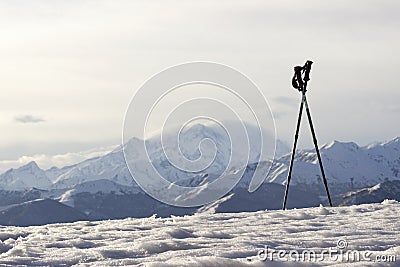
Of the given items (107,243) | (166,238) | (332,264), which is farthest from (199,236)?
(332,264)

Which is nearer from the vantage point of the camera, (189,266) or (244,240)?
(189,266)

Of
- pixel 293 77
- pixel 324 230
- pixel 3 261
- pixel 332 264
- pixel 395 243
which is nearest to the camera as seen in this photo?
pixel 332 264

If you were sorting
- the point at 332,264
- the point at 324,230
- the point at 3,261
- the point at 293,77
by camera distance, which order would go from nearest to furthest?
the point at 332,264 → the point at 3,261 → the point at 324,230 → the point at 293,77

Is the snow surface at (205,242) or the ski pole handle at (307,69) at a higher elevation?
the ski pole handle at (307,69)

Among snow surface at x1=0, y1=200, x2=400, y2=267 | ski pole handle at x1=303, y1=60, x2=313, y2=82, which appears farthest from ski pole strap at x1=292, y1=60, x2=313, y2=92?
snow surface at x1=0, y1=200, x2=400, y2=267

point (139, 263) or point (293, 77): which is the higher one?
point (293, 77)

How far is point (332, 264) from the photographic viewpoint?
773 centimetres

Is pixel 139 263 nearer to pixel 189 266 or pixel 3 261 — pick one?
pixel 189 266

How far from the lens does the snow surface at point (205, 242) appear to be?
8.43 meters

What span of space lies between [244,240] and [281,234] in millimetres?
1155

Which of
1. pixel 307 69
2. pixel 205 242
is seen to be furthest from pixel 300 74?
pixel 205 242

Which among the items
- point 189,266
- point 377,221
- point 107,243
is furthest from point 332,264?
point 377,221

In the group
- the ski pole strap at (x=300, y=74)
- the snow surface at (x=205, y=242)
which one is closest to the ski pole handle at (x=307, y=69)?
the ski pole strap at (x=300, y=74)

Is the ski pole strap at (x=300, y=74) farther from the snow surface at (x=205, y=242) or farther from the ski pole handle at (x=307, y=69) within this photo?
the snow surface at (x=205, y=242)
